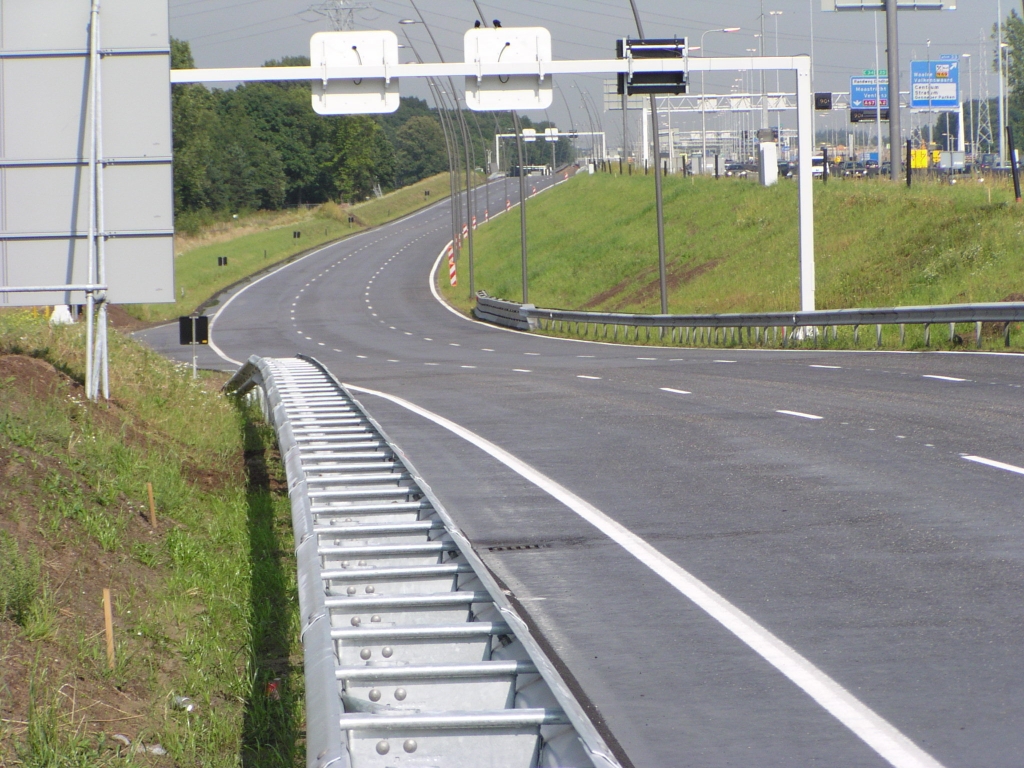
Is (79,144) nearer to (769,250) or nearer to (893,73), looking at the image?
(893,73)

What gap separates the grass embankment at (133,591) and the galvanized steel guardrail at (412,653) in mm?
814

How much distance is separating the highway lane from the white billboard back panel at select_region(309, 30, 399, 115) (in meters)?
8.34

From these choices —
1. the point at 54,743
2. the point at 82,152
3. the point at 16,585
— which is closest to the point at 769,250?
the point at 82,152

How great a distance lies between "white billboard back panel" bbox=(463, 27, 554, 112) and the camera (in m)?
28.1

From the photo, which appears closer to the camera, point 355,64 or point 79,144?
point 79,144

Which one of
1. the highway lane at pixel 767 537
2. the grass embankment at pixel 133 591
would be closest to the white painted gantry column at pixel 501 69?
the highway lane at pixel 767 537

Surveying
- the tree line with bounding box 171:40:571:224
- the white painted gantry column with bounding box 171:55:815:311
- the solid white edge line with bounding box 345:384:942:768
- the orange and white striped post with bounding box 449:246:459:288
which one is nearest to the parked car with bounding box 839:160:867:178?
the orange and white striped post with bounding box 449:246:459:288

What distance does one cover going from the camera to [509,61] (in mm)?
28219

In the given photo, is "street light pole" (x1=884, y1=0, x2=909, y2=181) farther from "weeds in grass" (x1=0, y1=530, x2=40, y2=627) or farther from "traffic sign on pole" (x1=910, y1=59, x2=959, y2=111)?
"traffic sign on pole" (x1=910, y1=59, x2=959, y2=111)

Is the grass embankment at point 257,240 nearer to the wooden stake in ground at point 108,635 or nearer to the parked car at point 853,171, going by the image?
the parked car at point 853,171

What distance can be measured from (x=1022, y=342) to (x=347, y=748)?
75.9 ft

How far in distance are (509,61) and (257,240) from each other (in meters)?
96.6

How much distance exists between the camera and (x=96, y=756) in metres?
5.55

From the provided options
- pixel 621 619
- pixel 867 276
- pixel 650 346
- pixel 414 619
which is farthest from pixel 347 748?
pixel 867 276
